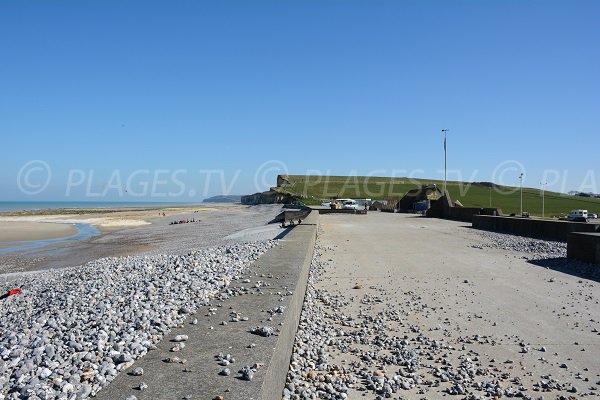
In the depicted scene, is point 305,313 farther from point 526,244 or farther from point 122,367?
point 526,244

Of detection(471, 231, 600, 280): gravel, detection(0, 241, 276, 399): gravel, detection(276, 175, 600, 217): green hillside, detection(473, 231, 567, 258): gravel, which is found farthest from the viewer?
detection(276, 175, 600, 217): green hillside

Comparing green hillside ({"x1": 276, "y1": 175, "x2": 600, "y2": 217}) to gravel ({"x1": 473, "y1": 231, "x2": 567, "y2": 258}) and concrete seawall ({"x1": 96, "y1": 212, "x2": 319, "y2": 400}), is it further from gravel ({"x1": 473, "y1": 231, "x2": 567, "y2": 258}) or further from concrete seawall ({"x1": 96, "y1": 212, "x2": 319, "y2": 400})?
concrete seawall ({"x1": 96, "y1": 212, "x2": 319, "y2": 400})

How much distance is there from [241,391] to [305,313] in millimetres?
4424

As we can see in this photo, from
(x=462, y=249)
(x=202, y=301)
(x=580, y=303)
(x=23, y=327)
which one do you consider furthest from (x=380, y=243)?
(x=23, y=327)

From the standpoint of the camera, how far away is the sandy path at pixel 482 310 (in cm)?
571

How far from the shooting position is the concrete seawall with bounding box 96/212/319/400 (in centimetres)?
361

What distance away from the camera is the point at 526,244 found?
18.5 m

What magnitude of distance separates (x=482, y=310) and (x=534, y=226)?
16.1 m

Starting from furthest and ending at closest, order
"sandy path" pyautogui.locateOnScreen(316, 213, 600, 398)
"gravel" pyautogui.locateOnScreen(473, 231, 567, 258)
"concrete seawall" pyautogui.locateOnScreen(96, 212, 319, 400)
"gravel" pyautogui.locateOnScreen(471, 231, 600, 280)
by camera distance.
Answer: "gravel" pyautogui.locateOnScreen(473, 231, 567, 258) < "gravel" pyautogui.locateOnScreen(471, 231, 600, 280) < "sandy path" pyautogui.locateOnScreen(316, 213, 600, 398) < "concrete seawall" pyautogui.locateOnScreen(96, 212, 319, 400)

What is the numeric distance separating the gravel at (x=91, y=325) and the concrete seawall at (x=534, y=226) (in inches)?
581

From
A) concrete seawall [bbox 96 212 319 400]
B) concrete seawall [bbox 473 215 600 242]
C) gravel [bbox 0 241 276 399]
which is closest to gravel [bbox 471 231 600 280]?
concrete seawall [bbox 473 215 600 242]

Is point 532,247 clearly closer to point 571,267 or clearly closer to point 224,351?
point 571,267

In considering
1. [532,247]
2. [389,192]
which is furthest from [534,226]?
[389,192]

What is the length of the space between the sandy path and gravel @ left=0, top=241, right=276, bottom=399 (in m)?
2.15
